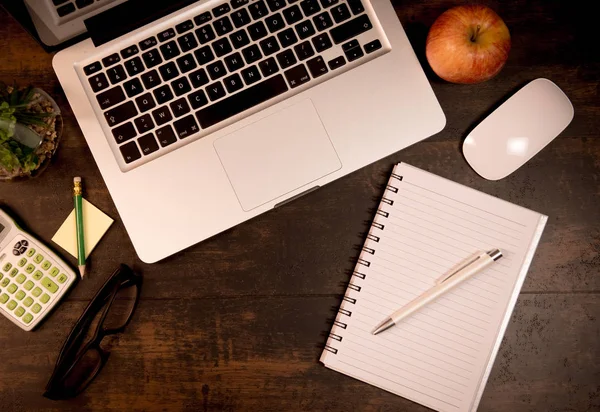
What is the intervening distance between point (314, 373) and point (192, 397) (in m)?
0.20

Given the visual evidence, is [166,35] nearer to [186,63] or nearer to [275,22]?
[186,63]

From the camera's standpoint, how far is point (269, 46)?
2.38 feet

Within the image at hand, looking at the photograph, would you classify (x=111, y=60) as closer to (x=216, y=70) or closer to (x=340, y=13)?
(x=216, y=70)

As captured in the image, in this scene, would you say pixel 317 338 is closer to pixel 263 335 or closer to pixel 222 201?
pixel 263 335

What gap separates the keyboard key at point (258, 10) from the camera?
2.39 feet

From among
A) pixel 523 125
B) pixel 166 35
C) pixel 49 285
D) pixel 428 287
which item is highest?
pixel 166 35

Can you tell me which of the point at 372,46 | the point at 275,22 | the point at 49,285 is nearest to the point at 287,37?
the point at 275,22

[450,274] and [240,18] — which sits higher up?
[240,18]

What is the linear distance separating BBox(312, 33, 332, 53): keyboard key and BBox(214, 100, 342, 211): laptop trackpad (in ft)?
0.27

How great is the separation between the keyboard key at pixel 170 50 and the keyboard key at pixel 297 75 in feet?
0.55

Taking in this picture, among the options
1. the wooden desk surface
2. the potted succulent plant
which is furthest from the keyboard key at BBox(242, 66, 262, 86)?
the potted succulent plant

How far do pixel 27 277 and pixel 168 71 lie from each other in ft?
1.32

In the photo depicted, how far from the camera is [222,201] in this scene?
2.41 ft

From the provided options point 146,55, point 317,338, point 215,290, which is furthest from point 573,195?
point 146,55
